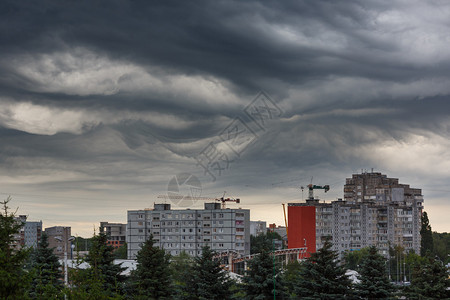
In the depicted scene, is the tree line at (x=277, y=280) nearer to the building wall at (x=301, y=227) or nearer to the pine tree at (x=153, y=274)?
A: the pine tree at (x=153, y=274)

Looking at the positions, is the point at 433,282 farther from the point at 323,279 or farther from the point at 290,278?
the point at 290,278

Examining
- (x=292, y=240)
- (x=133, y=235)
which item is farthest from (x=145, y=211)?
(x=292, y=240)

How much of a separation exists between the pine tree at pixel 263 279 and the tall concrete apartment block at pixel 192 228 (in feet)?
234

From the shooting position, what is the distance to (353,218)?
133m

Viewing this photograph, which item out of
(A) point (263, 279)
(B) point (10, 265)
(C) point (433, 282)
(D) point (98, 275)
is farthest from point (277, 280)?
(B) point (10, 265)

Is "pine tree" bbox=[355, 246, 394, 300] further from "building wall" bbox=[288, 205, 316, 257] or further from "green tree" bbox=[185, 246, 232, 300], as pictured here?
"building wall" bbox=[288, 205, 316, 257]

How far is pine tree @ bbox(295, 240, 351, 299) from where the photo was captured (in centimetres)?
3744

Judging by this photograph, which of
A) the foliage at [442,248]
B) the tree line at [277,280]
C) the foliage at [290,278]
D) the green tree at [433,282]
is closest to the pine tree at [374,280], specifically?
the tree line at [277,280]

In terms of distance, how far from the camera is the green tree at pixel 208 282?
38.4 m

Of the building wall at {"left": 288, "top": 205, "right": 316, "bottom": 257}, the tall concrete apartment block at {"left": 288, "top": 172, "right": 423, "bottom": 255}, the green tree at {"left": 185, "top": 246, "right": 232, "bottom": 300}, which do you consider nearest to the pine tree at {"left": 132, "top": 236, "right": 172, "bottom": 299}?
the green tree at {"left": 185, "top": 246, "right": 232, "bottom": 300}

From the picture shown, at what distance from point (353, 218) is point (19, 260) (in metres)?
116

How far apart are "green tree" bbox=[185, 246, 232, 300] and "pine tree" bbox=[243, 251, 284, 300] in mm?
1384

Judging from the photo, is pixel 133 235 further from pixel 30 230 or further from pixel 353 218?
pixel 30 230

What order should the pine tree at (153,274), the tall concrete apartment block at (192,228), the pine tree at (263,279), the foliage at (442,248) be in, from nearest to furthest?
the pine tree at (263,279)
the pine tree at (153,274)
the tall concrete apartment block at (192,228)
the foliage at (442,248)
